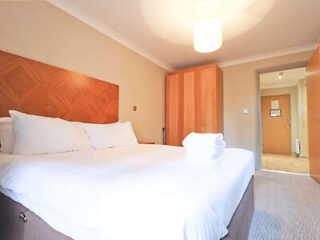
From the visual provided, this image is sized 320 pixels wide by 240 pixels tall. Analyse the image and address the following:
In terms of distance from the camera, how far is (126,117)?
2.91 meters

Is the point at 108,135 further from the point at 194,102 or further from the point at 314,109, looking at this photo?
the point at 314,109

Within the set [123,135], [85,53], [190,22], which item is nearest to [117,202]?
[123,135]

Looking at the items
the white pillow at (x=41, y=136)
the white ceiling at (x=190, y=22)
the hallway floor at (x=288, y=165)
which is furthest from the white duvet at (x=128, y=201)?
the hallway floor at (x=288, y=165)

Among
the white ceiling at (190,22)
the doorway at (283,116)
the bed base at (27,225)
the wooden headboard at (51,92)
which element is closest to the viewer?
the bed base at (27,225)

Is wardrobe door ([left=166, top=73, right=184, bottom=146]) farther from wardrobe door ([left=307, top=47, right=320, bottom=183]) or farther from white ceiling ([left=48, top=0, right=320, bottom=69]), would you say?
wardrobe door ([left=307, top=47, right=320, bottom=183])

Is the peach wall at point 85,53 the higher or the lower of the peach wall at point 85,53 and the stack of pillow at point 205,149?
the higher

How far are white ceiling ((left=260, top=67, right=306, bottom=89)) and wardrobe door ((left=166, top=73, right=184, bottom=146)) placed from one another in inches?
102

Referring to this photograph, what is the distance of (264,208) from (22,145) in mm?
2446

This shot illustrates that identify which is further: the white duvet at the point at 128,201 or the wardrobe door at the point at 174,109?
the wardrobe door at the point at 174,109

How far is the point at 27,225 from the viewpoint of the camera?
97cm

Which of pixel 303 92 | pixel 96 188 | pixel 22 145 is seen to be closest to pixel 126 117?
pixel 22 145

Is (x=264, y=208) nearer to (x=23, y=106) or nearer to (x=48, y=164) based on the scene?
(x=48, y=164)

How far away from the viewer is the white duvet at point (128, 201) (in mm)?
492

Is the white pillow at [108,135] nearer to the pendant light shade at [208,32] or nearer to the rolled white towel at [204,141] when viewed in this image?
the rolled white towel at [204,141]
